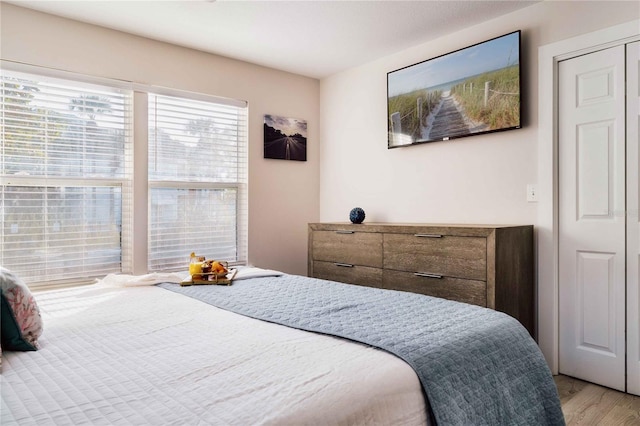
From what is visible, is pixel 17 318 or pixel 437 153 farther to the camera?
pixel 437 153

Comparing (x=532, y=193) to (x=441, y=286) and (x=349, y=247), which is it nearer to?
(x=441, y=286)

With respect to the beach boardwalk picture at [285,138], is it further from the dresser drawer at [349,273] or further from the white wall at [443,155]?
the dresser drawer at [349,273]

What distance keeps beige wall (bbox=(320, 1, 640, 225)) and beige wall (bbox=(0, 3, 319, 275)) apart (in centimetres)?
27

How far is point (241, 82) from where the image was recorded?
12.1ft

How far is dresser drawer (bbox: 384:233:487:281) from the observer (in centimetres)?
248

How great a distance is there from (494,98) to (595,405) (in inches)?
77.1

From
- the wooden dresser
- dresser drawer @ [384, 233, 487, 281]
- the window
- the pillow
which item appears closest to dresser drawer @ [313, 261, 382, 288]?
the wooden dresser

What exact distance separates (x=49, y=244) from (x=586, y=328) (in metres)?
3.53

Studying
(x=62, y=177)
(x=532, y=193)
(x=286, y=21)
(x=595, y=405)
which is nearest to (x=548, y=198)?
(x=532, y=193)

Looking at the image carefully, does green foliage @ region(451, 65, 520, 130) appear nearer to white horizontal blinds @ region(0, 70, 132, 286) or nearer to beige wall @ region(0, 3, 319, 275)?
beige wall @ region(0, 3, 319, 275)

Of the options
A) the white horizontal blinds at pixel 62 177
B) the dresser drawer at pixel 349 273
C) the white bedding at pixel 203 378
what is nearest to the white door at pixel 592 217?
the dresser drawer at pixel 349 273

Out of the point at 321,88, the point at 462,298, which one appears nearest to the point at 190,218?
the point at 321,88

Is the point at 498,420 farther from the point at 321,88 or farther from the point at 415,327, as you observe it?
the point at 321,88

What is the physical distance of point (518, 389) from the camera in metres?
1.38
